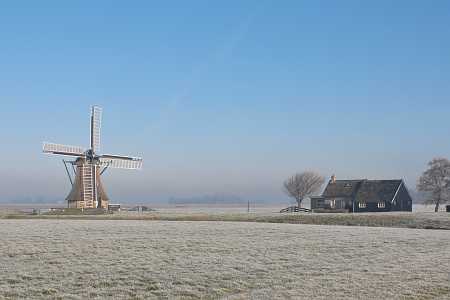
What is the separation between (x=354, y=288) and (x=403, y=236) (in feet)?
73.0

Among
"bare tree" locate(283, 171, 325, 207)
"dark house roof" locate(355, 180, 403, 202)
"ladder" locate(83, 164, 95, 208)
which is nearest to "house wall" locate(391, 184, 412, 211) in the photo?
"dark house roof" locate(355, 180, 403, 202)

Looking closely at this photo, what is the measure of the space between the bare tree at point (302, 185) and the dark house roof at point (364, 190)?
1636 centimetres

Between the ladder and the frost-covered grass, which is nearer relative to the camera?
the frost-covered grass

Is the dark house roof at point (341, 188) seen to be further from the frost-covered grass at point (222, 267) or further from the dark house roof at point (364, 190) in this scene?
the frost-covered grass at point (222, 267)

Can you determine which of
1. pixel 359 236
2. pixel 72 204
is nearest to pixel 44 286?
pixel 359 236

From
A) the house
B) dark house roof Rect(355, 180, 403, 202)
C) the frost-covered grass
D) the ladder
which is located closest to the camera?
the frost-covered grass

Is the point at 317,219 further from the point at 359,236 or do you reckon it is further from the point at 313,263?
the point at 313,263

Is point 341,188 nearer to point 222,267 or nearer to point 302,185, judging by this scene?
point 302,185

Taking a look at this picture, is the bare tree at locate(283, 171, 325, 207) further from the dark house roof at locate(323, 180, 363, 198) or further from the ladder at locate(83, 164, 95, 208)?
the ladder at locate(83, 164, 95, 208)

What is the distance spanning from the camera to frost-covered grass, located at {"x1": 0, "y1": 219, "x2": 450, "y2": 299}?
2020 centimetres

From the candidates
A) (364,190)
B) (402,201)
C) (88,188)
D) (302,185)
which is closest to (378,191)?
(364,190)

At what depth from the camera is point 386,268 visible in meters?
25.7

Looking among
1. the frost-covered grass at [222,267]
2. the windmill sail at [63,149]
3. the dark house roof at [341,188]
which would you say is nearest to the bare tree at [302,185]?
the dark house roof at [341,188]

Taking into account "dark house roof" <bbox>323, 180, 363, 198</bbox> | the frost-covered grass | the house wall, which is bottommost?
the frost-covered grass
